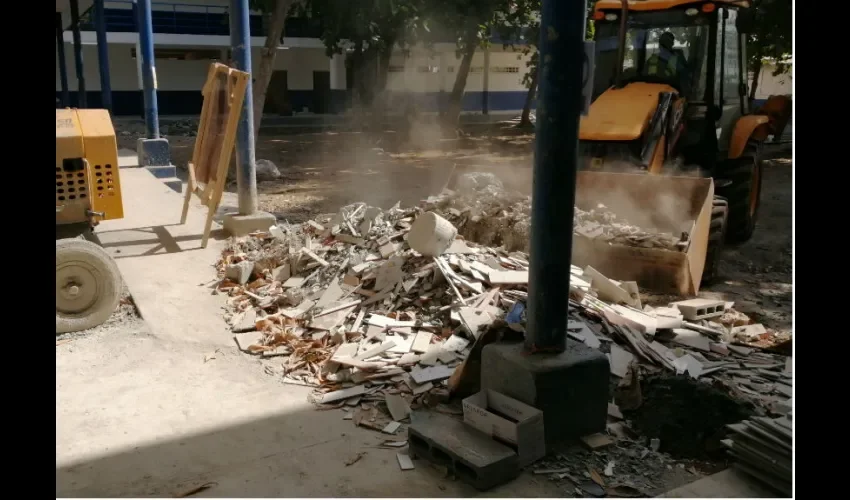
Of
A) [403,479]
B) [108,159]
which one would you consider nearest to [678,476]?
[403,479]

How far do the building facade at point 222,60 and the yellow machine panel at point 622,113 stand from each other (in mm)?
23580

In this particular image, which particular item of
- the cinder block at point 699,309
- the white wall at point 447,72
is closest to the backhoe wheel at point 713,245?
the cinder block at point 699,309

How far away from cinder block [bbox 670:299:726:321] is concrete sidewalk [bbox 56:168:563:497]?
3285 millimetres

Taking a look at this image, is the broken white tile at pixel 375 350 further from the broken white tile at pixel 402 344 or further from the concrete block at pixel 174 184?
the concrete block at pixel 174 184

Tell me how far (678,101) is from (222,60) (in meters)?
30.5

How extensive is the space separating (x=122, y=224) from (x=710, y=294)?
759 cm

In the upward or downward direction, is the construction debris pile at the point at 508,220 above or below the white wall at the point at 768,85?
below

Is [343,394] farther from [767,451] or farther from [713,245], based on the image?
[713,245]

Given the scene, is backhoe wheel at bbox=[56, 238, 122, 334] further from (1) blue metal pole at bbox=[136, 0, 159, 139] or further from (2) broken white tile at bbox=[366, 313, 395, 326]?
(1) blue metal pole at bbox=[136, 0, 159, 139]

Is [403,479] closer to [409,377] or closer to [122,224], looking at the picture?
[409,377]

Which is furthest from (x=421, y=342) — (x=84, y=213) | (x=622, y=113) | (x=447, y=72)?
(x=447, y=72)

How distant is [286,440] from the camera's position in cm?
458

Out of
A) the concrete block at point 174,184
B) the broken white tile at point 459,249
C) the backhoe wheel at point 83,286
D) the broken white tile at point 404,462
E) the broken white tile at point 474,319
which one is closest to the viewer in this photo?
the broken white tile at point 404,462

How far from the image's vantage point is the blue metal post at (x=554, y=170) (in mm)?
4047
